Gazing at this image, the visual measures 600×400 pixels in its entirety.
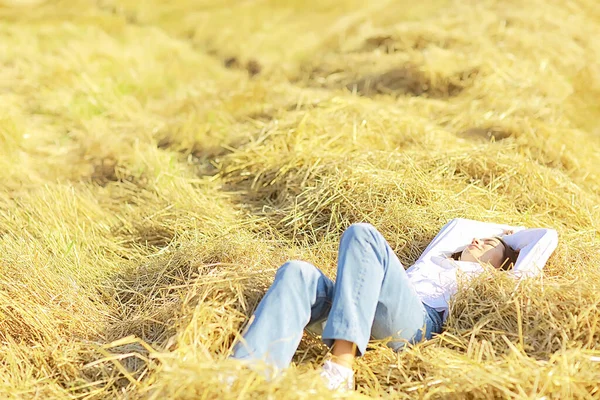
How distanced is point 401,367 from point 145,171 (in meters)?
2.57

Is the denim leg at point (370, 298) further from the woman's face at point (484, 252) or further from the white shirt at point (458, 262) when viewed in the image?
the woman's face at point (484, 252)

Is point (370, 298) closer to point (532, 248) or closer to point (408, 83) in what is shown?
point (532, 248)

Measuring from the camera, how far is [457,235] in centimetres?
316

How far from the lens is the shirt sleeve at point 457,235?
10.2 ft

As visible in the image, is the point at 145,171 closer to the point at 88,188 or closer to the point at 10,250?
the point at 88,188

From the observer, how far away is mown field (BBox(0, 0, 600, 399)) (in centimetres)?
250

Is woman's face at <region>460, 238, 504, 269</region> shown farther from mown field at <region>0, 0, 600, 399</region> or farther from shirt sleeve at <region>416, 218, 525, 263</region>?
mown field at <region>0, 0, 600, 399</region>

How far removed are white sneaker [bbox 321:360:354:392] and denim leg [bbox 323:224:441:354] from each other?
0.09 metres

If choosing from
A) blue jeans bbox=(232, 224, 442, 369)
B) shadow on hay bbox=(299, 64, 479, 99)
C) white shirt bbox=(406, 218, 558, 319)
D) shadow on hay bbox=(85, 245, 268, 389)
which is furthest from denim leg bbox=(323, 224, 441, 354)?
shadow on hay bbox=(299, 64, 479, 99)

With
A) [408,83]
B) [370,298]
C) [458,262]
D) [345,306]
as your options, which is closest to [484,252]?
[458,262]

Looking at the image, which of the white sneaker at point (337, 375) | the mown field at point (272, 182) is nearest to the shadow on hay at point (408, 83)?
the mown field at point (272, 182)

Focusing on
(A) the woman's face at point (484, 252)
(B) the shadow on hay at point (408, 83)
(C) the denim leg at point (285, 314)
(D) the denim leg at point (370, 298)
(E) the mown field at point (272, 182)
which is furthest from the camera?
(B) the shadow on hay at point (408, 83)

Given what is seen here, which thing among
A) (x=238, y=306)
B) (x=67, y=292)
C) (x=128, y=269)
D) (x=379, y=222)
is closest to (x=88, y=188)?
(x=128, y=269)

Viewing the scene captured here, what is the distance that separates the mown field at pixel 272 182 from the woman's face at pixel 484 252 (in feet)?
0.80
